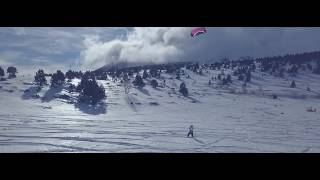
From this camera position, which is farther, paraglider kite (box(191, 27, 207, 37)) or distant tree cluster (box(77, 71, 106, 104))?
distant tree cluster (box(77, 71, 106, 104))

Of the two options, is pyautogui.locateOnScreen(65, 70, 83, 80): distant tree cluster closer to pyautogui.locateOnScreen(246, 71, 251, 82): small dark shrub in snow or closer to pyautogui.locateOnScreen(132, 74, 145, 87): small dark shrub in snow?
pyautogui.locateOnScreen(132, 74, 145, 87): small dark shrub in snow

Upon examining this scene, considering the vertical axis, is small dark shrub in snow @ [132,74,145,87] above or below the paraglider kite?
below

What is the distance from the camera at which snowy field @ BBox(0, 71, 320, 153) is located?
8469 millimetres

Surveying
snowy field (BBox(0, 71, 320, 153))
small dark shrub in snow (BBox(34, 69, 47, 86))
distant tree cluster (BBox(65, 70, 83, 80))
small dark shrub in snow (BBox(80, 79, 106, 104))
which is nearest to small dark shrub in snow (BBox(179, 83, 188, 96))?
snowy field (BBox(0, 71, 320, 153))

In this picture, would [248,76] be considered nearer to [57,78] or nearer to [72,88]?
[72,88]

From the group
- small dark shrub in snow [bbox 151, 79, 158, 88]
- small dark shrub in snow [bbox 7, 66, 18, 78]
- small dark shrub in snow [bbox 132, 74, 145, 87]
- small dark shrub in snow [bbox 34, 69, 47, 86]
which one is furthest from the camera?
small dark shrub in snow [bbox 151, 79, 158, 88]

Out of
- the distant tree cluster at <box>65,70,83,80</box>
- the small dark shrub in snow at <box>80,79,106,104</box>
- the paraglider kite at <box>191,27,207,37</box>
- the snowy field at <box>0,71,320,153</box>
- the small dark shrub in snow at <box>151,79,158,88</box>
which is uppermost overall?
the paraglider kite at <box>191,27,207,37</box>

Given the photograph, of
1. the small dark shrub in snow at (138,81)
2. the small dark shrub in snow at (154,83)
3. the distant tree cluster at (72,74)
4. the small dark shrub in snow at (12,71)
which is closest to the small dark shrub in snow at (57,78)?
the distant tree cluster at (72,74)
